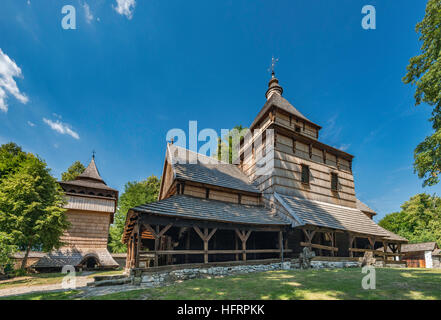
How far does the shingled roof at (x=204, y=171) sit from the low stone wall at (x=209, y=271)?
5414 mm

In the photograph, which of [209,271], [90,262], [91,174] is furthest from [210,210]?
[91,174]

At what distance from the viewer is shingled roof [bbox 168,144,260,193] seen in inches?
602

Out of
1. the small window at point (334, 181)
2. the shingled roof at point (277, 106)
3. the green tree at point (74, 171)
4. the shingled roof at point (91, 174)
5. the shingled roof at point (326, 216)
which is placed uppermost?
the shingled roof at point (277, 106)

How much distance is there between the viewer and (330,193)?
19422 mm

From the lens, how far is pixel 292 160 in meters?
17.9

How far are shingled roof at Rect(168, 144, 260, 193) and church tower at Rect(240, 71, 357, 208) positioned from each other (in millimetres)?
1385

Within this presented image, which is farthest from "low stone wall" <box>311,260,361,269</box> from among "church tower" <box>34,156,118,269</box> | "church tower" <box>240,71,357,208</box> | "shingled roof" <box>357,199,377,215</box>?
"church tower" <box>34,156,118,269</box>

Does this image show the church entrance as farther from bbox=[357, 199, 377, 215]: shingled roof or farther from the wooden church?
bbox=[357, 199, 377, 215]: shingled roof

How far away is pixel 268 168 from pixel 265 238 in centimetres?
510

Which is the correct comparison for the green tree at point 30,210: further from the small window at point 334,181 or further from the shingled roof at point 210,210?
the small window at point 334,181

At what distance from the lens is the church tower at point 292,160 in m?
17.2

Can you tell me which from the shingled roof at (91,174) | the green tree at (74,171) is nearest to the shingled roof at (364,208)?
the shingled roof at (91,174)
